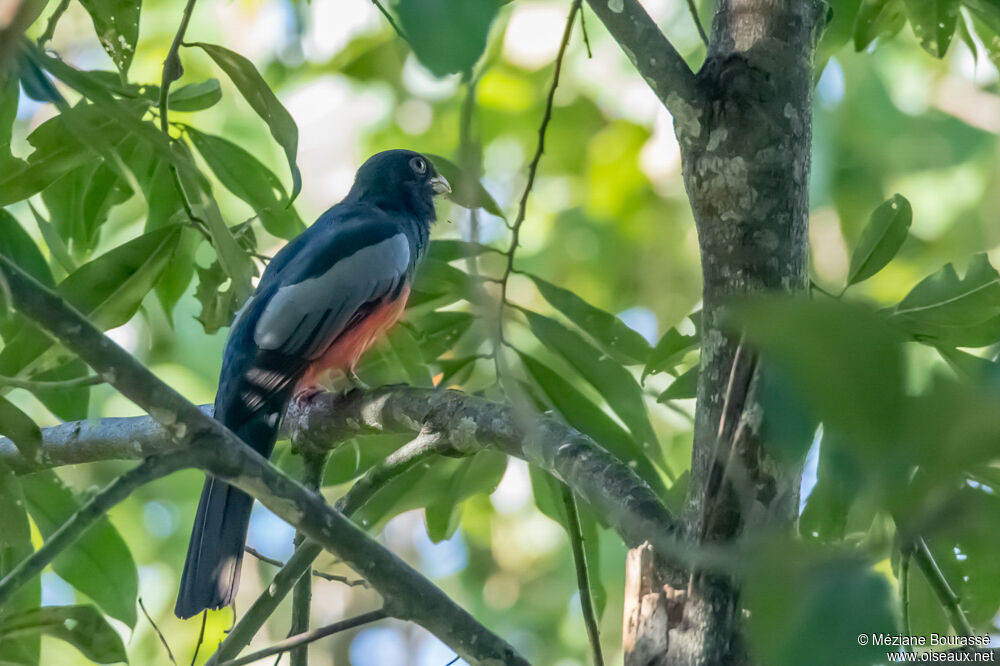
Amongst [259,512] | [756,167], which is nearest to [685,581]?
[756,167]

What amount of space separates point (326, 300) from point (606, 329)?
5.60 ft

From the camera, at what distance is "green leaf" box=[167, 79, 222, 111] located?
2.99m

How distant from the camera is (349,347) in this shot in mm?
4594

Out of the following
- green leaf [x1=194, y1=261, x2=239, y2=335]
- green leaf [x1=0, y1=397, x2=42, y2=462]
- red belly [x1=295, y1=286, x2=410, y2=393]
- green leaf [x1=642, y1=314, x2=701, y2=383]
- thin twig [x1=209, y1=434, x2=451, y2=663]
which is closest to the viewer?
green leaf [x1=0, y1=397, x2=42, y2=462]

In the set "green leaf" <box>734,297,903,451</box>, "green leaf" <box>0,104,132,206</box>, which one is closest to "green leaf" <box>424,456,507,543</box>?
"green leaf" <box>0,104,132,206</box>

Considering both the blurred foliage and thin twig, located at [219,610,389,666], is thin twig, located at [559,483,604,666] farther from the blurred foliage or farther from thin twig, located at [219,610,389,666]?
thin twig, located at [219,610,389,666]

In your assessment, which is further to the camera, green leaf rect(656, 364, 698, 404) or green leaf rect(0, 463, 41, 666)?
green leaf rect(656, 364, 698, 404)

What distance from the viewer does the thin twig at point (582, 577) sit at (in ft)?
7.95

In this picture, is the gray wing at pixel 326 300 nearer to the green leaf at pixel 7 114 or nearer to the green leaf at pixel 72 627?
the green leaf at pixel 7 114

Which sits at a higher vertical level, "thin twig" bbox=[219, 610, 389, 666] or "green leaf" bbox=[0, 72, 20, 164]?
"green leaf" bbox=[0, 72, 20, 164]

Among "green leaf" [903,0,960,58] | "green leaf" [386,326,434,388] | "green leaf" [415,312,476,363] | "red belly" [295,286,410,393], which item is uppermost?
"red belly" [295,286,410,393]

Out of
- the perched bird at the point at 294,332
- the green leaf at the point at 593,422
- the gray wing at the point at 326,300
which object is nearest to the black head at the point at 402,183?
the perched bird at the point at 294,332

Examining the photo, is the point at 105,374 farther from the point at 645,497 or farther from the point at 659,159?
the point at 659,159

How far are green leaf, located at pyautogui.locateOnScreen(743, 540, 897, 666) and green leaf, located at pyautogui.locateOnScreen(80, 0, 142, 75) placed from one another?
2.17 metres
